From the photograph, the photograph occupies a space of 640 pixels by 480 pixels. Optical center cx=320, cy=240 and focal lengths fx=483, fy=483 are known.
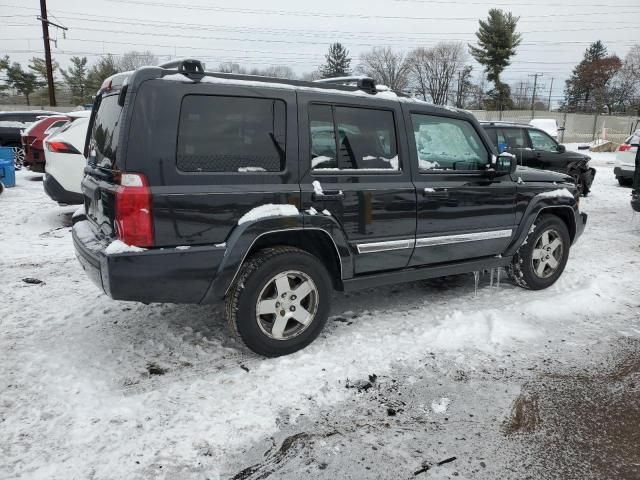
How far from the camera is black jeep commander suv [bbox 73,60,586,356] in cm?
300

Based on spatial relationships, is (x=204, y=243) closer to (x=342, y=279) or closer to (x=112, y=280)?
(x=112, y=280)

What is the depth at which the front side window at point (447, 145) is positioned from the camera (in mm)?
4156

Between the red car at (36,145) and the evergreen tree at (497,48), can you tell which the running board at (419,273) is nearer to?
the red car at (36,145)

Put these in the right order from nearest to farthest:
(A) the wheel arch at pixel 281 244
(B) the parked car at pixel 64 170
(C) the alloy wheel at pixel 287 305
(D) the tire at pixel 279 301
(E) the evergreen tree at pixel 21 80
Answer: (A) the wheel arch at pixel 281 244 < (D) the tire at pixel 279 301 < (C) the alloy wheel at pixel 287 305 < (B) the parked car at pixel 64 170 < (E) the evergreen tree at pixel 21 80

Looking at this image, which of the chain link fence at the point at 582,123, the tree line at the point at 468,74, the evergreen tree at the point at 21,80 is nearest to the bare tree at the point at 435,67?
the tree line at the point at 468,74

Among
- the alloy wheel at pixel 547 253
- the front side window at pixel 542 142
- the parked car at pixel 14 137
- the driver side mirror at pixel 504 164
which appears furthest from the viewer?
the parked car at pixel 14 137

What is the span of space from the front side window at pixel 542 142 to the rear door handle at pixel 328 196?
9.22 metres

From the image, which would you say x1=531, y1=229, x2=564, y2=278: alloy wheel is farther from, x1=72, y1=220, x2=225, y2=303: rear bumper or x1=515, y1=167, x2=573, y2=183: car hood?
x1=72, y1=220, x2=225, y2=303: rear bumper

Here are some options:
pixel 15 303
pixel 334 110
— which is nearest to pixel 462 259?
pixel 334 110

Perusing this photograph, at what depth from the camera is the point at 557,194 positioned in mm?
5121

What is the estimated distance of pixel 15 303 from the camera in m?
4.57

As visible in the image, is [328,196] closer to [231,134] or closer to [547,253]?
[231,134]

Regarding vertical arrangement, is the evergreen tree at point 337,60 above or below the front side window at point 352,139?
above

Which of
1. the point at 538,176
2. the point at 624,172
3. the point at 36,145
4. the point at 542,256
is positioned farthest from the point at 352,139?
the point at 624,172
